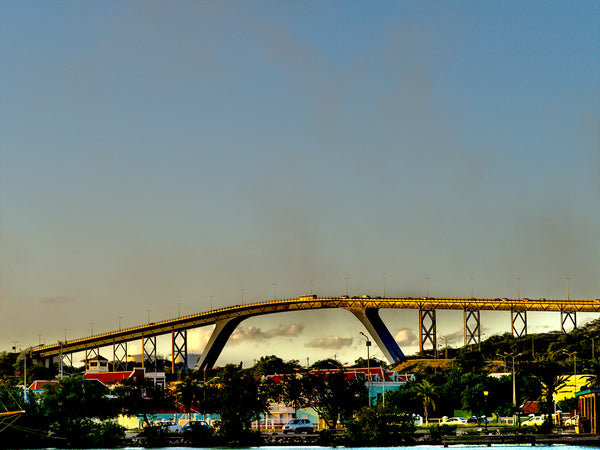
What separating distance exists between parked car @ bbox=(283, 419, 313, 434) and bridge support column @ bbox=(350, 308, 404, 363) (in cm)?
7343

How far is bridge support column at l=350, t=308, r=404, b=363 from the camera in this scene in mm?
192250

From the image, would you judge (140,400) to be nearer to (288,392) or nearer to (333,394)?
(288,392)

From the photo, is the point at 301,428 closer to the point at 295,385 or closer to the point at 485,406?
the point at 295,385

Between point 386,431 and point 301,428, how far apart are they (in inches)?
948

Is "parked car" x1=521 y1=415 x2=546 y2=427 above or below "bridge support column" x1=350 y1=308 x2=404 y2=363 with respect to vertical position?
below

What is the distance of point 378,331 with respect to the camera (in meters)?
194

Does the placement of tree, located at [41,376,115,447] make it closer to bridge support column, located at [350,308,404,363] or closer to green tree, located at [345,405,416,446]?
green tree, located at [345,405,416,446]

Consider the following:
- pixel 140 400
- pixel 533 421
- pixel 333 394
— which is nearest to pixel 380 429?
pixel 533 421

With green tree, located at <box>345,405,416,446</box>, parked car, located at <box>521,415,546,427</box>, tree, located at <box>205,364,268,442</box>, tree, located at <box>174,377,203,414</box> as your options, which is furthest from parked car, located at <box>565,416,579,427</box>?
tree, located at <box>174,377,203,414</box>

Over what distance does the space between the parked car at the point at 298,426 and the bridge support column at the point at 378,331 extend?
7343 centimetres

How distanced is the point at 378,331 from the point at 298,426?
261 ft

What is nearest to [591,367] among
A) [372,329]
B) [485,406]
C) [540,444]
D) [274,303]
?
[485,406]

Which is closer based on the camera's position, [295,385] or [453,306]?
[295,385]

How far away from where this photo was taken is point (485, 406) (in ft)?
413
